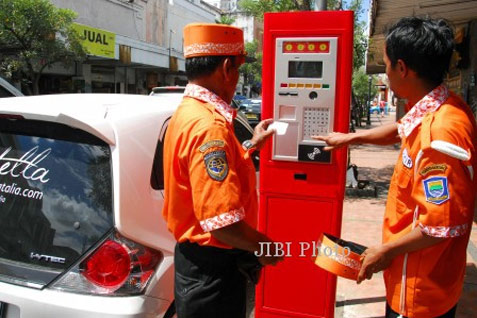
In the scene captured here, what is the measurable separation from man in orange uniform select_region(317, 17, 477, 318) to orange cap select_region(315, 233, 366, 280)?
0.20ft

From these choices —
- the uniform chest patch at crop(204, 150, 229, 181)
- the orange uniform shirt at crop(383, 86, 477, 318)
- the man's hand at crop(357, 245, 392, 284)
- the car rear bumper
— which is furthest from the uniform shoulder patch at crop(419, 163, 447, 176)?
the car rear bumper

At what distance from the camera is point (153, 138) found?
8.32ft

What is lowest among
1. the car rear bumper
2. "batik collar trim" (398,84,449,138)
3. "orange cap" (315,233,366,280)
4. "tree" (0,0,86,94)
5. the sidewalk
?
the sidewalk

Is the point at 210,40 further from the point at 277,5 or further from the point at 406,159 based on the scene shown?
the point at 277,5

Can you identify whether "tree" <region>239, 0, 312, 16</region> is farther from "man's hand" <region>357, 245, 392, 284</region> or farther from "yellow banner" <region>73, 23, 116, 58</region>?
"man's hand" <region>357, 245, 392, 284</region>

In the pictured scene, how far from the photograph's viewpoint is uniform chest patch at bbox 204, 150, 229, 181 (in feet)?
5.49

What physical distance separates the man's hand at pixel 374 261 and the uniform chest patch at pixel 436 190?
29cm

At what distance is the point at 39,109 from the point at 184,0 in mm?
34357

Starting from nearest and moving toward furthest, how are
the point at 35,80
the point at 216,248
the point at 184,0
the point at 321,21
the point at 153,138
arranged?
→ the point at 216,248 → the point at 153,138 → the point at 321,21 → the point at 35,80 → the point at 184,0

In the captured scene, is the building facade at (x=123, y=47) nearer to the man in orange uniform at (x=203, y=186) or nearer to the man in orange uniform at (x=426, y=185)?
the man in orange uniform at (x=203, y=186)

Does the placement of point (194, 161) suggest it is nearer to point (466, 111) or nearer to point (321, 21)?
point (466, 111)

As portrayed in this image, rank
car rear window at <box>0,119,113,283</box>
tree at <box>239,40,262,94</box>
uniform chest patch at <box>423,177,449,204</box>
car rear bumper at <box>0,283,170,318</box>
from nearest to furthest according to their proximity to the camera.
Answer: uniform chest patch at <box>423,177,449,204</box>, car rear bumper at <box>0,283,170,318</box>, car rear window at <box>0,119,113,283</box>, tree at <box>239,40,262,94</box>

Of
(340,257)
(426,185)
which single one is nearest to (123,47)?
(340,257)

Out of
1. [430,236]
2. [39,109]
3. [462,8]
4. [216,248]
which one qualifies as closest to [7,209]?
[39,109]
